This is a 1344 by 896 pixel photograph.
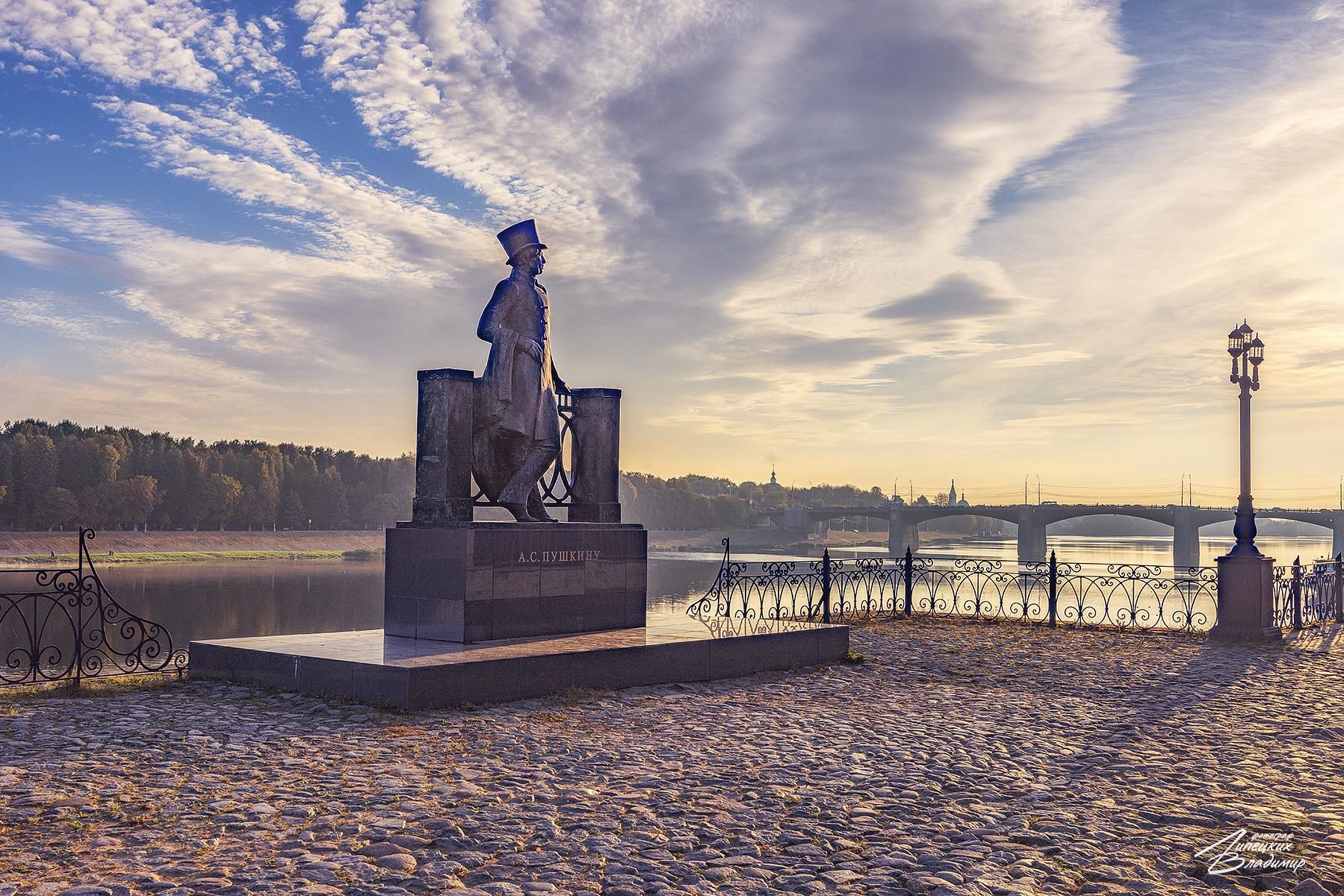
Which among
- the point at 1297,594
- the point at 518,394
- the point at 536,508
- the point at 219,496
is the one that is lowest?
the point at 1297,594

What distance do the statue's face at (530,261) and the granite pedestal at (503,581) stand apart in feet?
9.04

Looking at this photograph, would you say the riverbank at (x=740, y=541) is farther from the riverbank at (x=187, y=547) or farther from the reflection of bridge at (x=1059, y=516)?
the riverbank at (x=187, y=547)

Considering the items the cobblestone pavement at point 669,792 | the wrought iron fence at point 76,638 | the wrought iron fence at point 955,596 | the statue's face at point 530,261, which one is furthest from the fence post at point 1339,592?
the wrought iron fence at point 76,638

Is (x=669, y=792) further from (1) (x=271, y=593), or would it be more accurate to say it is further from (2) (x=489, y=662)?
(1) (x=271, y=593)

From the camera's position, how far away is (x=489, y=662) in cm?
864

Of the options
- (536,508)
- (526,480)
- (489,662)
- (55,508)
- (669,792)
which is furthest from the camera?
(55,508)

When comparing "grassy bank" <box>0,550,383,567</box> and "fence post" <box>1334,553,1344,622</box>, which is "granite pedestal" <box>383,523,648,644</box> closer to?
"fence post" <box>1334,553,1344,622</box>

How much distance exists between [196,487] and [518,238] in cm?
7093

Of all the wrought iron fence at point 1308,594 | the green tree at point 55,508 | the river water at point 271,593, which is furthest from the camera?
the green tree at point 55,508

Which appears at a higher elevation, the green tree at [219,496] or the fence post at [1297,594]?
the green tree at [219,496]

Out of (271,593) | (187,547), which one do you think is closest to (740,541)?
(187,547)

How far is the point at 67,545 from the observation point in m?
61.9

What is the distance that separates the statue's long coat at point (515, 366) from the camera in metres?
11.0

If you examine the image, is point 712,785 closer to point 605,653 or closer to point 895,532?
point 605,653
